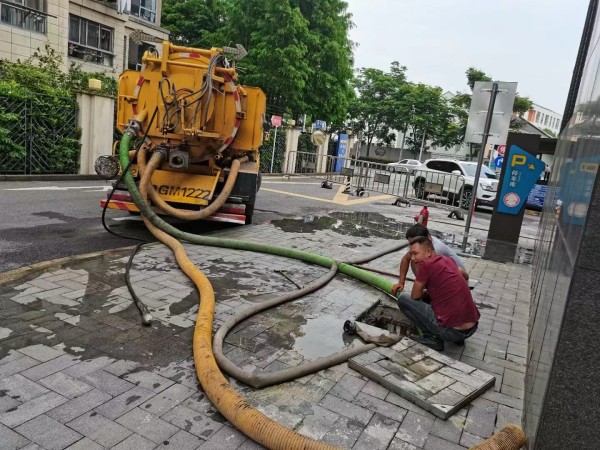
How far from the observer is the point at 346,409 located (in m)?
2.87

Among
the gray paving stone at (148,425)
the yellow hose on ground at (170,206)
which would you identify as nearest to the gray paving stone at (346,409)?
the gray paving stone at (148,425)

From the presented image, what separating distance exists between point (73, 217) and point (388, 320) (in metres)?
5.84

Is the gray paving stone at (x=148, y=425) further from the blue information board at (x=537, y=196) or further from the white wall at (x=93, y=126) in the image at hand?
the blue information board at (x=537, y=196)

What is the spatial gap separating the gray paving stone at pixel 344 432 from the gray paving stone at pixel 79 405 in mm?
1341

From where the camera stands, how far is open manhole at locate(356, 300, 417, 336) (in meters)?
4.38

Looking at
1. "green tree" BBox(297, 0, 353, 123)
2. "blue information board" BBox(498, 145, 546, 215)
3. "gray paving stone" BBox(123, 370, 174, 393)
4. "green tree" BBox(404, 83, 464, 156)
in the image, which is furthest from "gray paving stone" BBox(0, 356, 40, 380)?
"green tree" BBox(404, 83, 464, 156)

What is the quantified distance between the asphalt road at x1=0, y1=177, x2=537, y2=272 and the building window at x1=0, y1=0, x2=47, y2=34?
29.9ft

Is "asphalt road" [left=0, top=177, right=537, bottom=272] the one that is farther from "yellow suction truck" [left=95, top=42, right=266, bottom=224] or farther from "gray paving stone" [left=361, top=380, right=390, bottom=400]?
"gray paving stone" [left=361, top=380, right=390, bottom=400]

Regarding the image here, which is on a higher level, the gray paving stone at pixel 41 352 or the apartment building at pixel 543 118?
the apartment building at pixel 543 118

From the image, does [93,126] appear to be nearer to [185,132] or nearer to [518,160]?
[185,132]

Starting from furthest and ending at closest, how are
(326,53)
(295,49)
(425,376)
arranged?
(326,53), (295,49), (425,376)

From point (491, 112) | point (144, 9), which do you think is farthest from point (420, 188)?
point (144, 9)

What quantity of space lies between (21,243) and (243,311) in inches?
144

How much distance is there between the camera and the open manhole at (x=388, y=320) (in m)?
4.38
